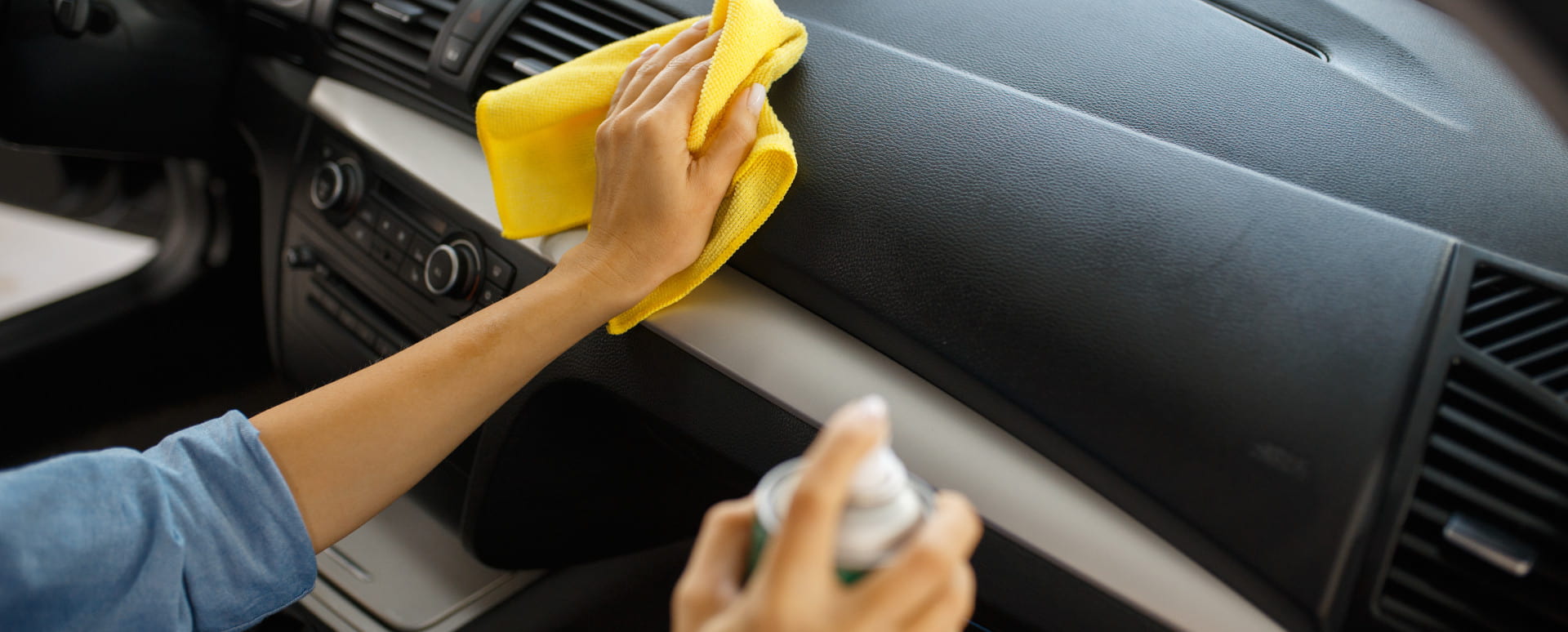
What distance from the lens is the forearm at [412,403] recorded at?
1.89ft

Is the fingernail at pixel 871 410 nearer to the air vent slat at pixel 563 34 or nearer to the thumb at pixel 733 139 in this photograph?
the thumb at pixel 733 139

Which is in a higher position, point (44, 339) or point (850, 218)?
point (850, 218)

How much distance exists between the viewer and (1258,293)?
55 centimetres

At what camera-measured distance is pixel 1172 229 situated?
1.90 ft

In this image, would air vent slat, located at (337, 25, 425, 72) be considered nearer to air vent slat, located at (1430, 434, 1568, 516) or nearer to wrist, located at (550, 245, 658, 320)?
wrist, located at (550, 245, 658, 320)

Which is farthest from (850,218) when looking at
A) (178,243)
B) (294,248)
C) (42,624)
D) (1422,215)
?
(178,243)

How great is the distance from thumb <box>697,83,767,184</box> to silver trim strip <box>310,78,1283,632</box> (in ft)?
0.32

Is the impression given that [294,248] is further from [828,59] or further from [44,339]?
[828,59]

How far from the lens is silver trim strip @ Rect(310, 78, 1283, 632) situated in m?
0.53

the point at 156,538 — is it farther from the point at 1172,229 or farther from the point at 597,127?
the point at 1172,229

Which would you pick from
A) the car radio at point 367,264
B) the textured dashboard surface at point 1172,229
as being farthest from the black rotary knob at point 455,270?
the textured dashboard surface at point 1172,229

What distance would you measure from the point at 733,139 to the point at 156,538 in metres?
0.39

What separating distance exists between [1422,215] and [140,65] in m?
1.16

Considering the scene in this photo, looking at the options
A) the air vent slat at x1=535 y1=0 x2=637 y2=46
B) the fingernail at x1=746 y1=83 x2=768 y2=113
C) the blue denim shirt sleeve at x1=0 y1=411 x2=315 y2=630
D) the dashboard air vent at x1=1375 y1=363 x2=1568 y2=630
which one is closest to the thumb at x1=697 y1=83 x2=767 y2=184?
the fingernail at x1=746 y1=83 x2=768 y2=113
